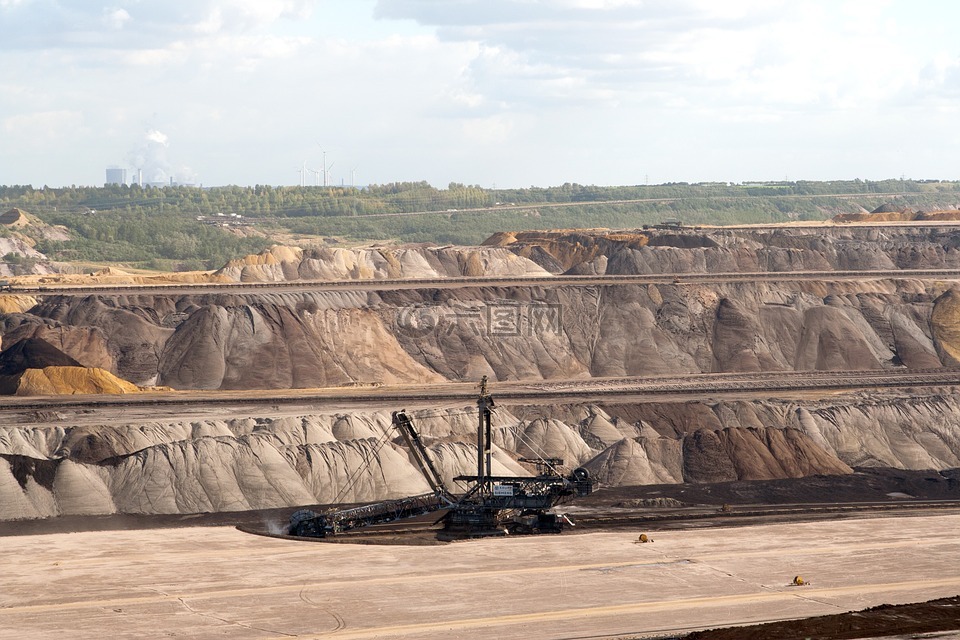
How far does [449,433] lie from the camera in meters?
72.2

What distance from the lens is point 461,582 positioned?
47094 mm

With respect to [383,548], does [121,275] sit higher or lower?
higher

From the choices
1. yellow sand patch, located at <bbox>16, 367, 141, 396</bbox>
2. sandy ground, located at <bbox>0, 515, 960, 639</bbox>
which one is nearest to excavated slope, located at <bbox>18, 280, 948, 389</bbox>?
yellow sand patch, located at <bbox>16, 367, 141, 396</bbox>

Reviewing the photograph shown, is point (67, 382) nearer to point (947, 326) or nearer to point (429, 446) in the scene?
point (429, 446)

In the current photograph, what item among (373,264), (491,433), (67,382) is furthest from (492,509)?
(373,264)

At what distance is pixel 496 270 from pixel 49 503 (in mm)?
84288

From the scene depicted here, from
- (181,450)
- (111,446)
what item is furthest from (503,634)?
(111,446)

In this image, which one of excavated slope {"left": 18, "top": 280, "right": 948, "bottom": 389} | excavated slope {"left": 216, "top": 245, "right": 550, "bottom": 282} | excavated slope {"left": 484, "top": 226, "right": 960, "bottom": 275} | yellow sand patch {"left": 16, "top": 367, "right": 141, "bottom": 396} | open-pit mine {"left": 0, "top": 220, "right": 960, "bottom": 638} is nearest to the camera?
open-pit mine {"left": 0, "top": 220, "right": 960, "bottom": 638}

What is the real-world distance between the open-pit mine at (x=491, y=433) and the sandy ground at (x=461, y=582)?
166 mm

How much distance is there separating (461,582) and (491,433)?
20016mm

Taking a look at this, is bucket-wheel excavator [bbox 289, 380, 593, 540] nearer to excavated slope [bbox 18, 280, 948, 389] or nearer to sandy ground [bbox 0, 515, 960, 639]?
sandy ground [bbox 0, 515, 960, 639]

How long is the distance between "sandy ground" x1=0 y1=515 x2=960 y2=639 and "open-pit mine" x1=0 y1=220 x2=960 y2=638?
0.17 metres

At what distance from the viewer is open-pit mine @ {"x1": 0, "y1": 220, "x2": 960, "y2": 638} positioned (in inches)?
1806

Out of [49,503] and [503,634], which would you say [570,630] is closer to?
[503,634]
